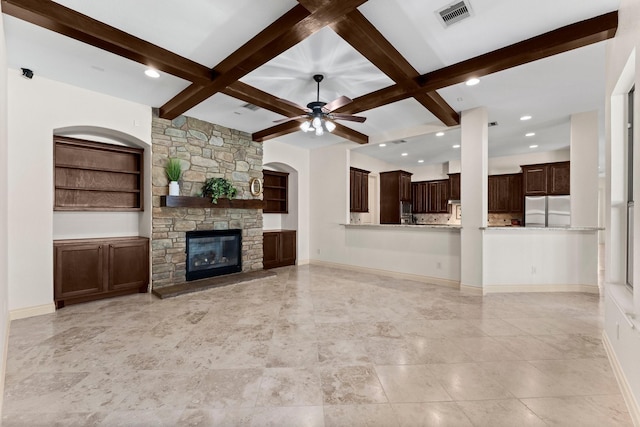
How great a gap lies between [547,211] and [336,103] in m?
5.94

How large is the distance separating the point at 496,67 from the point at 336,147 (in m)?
4.04

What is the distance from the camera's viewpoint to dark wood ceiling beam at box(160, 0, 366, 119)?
2193 mm

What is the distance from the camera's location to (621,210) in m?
2.54

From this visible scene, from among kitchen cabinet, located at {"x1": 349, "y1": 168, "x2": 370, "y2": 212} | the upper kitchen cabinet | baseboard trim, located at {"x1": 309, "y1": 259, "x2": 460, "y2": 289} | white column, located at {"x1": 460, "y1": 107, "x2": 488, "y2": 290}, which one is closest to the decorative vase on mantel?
baseboard trim, located at {"x1": 309, "y1": 259, "x2": 460, "y2": 289}

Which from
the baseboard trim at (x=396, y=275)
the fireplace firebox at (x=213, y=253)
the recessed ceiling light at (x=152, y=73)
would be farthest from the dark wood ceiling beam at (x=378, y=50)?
the fireplace firebox at (x=213, y=253)

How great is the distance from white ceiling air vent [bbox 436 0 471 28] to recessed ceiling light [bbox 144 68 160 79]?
3179 millimetres

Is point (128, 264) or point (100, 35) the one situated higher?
point (100, 35)

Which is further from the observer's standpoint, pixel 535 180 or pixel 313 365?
pixel 535 180

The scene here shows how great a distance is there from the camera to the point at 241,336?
2.90 metres

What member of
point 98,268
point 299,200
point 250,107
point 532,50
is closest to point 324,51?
point 250,107

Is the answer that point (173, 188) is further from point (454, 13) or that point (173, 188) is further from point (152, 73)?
point (454, 13)

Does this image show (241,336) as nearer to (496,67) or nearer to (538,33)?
(496,67)

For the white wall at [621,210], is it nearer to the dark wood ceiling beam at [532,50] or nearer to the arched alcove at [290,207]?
the dark wood ceiling beam at [532,50]

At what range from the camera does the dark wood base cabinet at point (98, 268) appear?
3.71m
